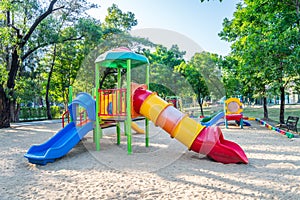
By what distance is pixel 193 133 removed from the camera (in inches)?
231

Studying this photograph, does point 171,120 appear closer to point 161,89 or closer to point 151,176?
point 151,176

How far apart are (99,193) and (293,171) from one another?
12.3 feet

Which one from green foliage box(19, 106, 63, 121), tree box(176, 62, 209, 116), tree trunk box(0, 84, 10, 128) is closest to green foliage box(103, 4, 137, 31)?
tree box(176, 62, 209, 116)

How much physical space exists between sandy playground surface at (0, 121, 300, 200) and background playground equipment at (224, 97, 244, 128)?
18.0 ft

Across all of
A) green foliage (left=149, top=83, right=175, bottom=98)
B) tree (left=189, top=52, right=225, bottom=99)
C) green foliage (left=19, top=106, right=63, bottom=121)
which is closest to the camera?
green foliage (left=149, top=83, right=175, bottom=98)

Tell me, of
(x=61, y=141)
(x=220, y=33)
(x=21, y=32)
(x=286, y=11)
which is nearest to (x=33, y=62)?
(x=21, y=32)

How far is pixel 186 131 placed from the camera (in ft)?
19.4

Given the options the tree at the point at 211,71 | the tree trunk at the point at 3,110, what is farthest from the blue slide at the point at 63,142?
the tree at the point at 211,71

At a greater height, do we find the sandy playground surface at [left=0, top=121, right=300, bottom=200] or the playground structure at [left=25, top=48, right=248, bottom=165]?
the playground structure at [left=25, top=48, right=248, bottom=165]

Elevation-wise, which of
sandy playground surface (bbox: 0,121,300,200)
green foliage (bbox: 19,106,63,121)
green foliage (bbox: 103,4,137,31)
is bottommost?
sandy playground surface (bbox: 0,121,300,200)

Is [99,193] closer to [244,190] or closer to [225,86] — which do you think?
[244,190]

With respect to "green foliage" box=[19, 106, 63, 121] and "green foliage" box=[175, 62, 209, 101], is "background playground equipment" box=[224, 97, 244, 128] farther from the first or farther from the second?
"green foliage" box=[19, 106, 63, 121]

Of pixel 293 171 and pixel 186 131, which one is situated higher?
pixel 186 131

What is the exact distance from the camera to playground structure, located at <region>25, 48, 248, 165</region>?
18.7 ft
